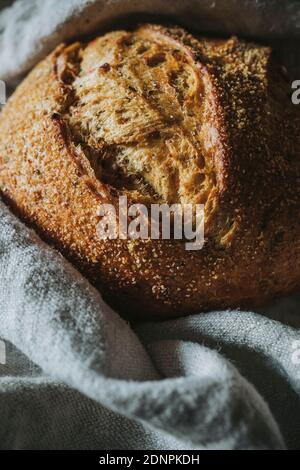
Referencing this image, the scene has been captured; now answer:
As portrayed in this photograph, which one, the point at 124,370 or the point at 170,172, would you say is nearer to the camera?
the point at 124,370

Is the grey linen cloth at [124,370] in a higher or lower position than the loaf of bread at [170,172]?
lower

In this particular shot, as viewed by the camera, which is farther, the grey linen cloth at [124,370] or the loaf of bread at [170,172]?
the loaf of bread at [170,172]

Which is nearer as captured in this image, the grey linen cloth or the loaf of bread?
the grey linen cloth

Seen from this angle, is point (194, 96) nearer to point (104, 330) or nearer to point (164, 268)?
point (164, 268)

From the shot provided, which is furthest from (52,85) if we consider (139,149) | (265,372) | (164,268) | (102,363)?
(265,372)
